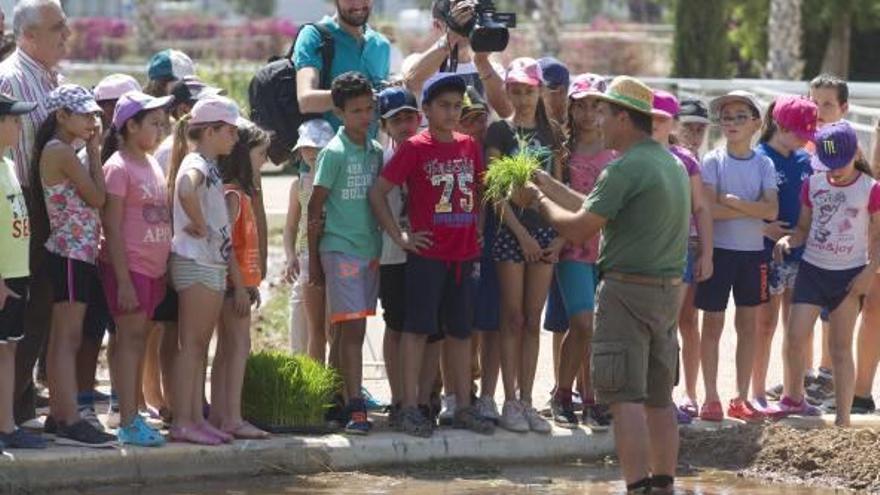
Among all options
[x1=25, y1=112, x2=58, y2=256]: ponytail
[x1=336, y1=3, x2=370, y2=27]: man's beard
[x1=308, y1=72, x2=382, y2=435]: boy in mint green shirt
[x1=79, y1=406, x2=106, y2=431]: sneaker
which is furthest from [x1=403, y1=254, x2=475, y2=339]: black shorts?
[x1=25, y1=112, x2=58, y2=256]: ponytail

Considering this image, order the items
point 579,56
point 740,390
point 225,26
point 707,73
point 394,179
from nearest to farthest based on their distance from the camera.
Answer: point 394,179
point 740,390
point 707,73
point 579,56
point 225,26

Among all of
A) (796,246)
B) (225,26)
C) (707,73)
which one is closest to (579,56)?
(707,73)

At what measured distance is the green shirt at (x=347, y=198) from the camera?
10086 mm

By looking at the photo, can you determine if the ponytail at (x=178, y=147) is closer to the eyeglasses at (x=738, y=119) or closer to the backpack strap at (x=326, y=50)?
the backpack strap at (x=326, y=50)

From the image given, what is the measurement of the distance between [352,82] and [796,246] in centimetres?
276

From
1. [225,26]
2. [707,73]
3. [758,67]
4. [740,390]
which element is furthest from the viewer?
[225,26]

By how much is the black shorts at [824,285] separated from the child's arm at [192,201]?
11.3ft

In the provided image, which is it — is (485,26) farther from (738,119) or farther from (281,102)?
(738,119)

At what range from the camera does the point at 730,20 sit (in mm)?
39188

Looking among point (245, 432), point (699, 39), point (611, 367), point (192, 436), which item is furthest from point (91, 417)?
point (699, 39)

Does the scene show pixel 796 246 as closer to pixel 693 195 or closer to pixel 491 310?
pixel 693 195

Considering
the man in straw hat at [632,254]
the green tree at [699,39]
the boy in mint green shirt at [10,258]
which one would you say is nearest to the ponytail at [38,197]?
the boy in mint green shirt at [10,258]

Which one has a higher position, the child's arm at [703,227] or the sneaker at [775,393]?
the child's arm at [703,227]

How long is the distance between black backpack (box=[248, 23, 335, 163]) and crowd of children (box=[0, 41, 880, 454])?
14 cm
